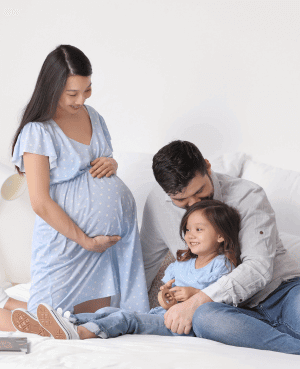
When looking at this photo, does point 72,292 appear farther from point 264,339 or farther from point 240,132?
point 240,132

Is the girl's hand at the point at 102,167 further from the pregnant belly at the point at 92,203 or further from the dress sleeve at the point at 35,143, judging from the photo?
the dress sleeve at the point at 35,143

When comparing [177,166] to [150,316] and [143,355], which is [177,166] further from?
[143,355]

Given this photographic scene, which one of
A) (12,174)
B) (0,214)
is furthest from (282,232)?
(0,214)

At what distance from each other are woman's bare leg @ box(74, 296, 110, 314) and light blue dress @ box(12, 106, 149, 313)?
0.03 m

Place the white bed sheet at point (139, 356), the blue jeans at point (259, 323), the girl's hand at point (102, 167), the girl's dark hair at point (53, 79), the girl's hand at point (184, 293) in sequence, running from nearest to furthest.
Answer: the white bed sheet at point (139, 356) → the blue jeans at point (259, 323) → the girl's hand at point (184, 293) → the girl's dark hair at point (53, 79) → the girl's hand at point (102, 167)

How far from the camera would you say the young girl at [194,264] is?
1.34 m

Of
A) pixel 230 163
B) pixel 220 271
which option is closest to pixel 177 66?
pixel 230 163

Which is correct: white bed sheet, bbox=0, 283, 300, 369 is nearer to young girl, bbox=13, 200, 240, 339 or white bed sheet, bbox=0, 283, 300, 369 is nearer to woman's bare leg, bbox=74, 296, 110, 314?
young girl, bbox=13, 200, 240, 339

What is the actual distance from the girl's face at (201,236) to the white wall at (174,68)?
2.42ft

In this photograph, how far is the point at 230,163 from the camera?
1993 mm

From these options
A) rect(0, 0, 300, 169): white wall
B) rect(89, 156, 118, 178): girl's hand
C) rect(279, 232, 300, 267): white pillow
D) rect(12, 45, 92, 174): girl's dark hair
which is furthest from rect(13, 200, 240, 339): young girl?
rect(0, 0, 300, 169): white wall

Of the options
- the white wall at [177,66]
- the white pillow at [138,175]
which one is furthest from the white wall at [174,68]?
the white pillow at [138,175]

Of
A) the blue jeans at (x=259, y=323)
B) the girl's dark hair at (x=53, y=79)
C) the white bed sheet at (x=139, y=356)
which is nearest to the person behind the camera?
the white bed sheet at (x=139, y=356)

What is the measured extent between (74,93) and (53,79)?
80 millimetres
